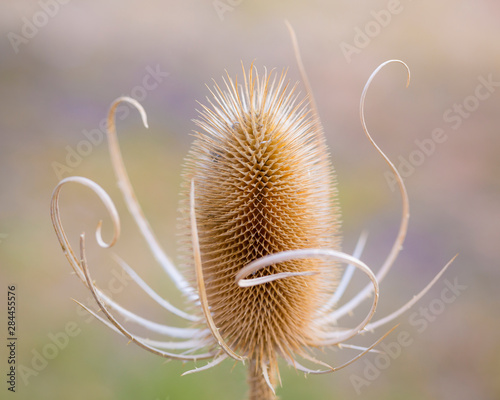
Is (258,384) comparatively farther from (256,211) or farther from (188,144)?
(188,144)

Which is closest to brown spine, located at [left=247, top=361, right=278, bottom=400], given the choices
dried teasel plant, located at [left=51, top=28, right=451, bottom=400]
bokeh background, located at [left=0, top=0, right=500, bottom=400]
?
dried teasel plant, located at [left=51, top=28, right=451, bottom=400]

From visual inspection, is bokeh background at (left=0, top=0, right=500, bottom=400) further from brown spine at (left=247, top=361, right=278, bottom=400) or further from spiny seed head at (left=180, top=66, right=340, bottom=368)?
spiny seed head at (left=180, top=66, right=340, bottom=368)

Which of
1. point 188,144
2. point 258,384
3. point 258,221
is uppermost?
point 188,144

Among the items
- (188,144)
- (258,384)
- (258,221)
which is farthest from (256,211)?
(188,144)

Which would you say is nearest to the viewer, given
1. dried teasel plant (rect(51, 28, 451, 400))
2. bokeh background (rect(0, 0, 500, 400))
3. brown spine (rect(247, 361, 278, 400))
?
dried teasel plant (rect(51, 28, 451, 400))

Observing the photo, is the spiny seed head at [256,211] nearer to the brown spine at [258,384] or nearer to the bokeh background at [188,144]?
the brown spine at [258,384]

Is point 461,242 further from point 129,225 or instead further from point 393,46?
point 129,225

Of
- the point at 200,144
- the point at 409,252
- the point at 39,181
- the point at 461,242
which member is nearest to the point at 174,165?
the point at 39,181
